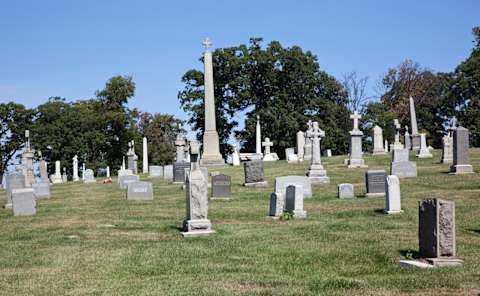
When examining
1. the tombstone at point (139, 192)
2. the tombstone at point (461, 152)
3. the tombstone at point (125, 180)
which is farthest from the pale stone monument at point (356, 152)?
the tombstone at point (139, 192)

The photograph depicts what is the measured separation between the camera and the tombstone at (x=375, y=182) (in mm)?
18891

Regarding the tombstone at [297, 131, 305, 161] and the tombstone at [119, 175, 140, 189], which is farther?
the tombstone at [297, 131, 305, 161]

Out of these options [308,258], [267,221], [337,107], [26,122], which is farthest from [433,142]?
[308,258]

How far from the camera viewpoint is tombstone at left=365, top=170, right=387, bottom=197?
18891 millimetres

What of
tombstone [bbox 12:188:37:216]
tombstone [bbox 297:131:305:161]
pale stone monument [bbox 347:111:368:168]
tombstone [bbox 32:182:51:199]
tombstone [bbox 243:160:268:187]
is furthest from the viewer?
tombstone [bbox 297:131:305:161]

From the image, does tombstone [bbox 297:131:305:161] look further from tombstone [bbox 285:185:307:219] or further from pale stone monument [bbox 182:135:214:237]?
pale stone monument [bbox 182:135:214:237]

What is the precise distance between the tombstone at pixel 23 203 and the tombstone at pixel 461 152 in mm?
15549

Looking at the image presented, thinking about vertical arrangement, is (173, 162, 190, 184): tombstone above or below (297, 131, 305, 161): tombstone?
below

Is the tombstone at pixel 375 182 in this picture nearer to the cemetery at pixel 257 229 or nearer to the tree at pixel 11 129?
→ the cemetery at pixel 257 229

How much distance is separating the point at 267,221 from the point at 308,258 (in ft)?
15.9

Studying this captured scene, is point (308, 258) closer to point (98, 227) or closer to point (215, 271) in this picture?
point (215, 271)

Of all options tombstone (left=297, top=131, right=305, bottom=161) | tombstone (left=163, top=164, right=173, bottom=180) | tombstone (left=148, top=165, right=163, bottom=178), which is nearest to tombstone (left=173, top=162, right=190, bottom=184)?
tombstone (left=163, top=164, right=173, bottom=180)

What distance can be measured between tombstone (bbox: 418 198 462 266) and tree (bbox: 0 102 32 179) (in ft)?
196

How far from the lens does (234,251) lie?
419 inches
